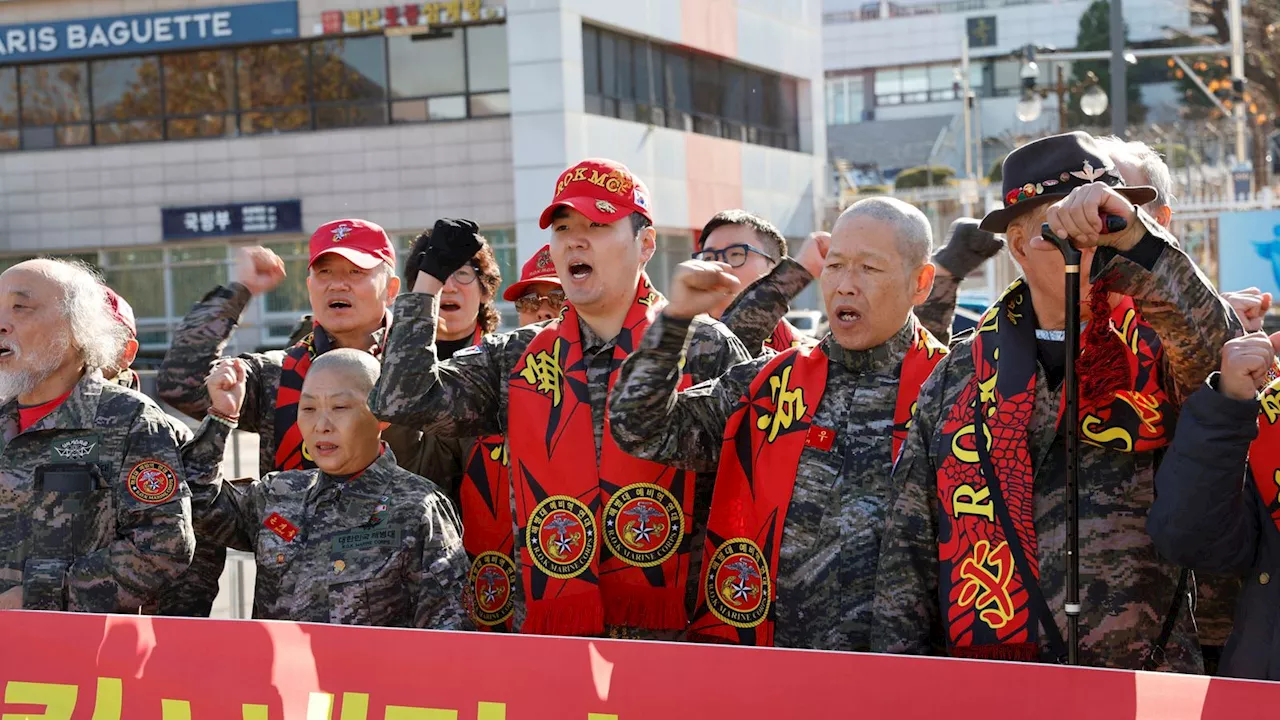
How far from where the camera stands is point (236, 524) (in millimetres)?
4352

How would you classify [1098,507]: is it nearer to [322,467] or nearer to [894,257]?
[894,257]

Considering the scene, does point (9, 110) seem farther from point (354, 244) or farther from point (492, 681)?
point (492, 681)

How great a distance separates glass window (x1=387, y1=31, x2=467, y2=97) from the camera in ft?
86.8

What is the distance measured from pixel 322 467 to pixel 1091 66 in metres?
54.1

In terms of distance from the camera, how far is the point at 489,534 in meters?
4.27

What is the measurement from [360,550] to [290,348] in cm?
121

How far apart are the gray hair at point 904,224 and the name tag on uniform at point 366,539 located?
1447mm

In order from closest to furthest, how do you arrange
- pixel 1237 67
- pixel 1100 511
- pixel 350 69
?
pixel 1100 511 < pixel 1237 67 < pixel 350 69

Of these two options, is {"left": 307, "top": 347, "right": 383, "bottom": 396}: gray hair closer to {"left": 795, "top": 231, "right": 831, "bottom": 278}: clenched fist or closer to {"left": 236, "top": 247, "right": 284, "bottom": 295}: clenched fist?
{"left": 236, "top": 247, "right": 284, "bottom": 295}: clenched fist

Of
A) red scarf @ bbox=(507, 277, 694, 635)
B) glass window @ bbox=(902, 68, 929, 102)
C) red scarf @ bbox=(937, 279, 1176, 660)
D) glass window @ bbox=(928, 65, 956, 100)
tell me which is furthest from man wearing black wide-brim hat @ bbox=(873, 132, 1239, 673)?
glass window @ bbox=(902, 68, 929, 102)

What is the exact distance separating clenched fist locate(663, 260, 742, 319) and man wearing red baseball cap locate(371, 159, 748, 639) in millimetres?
346

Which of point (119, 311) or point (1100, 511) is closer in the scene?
point (1100, 511)

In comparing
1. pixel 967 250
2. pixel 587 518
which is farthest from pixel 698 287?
pixel 967 250

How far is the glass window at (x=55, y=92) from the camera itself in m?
27.9
